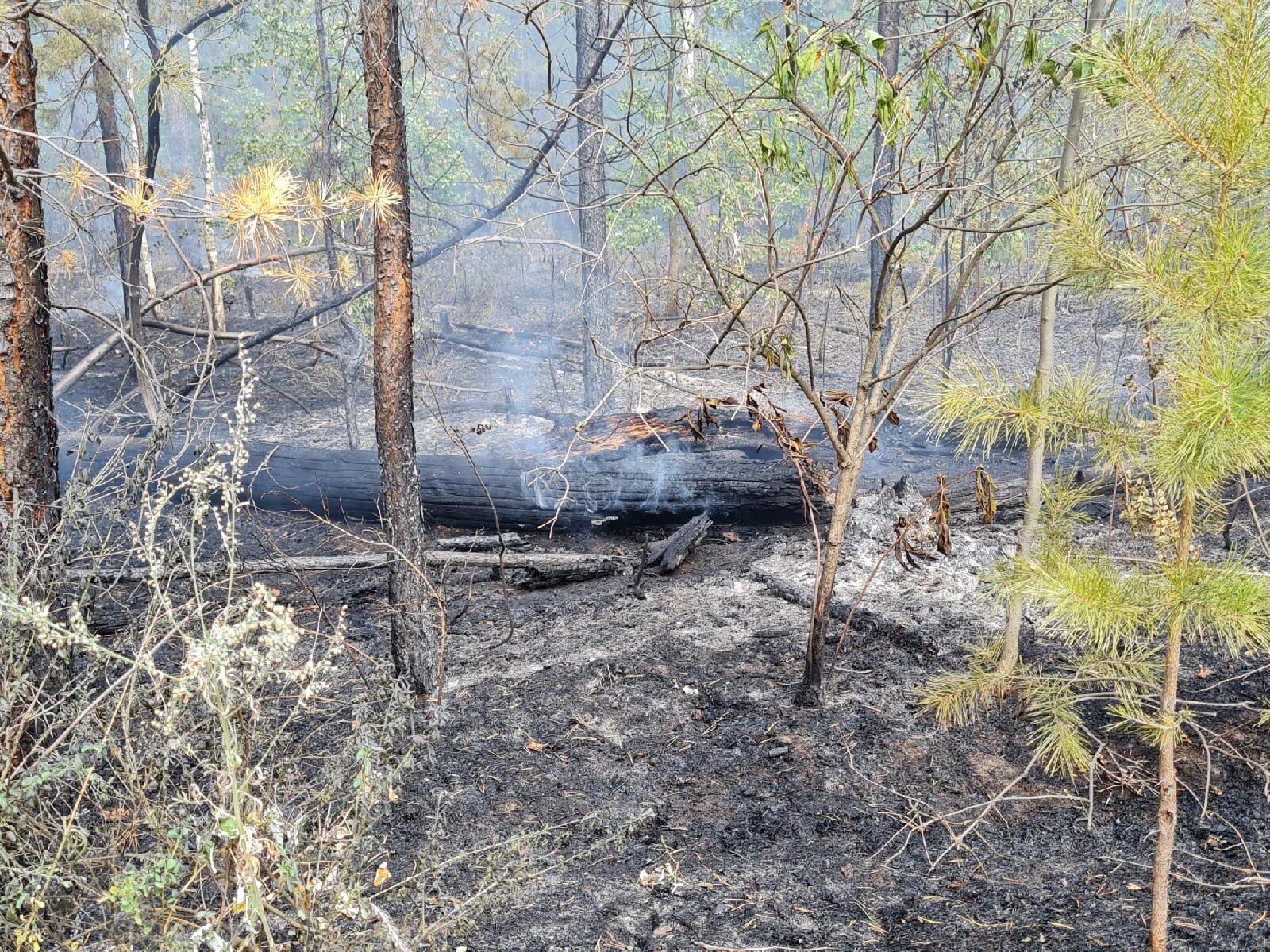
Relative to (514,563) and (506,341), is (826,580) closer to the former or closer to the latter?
(514,563)

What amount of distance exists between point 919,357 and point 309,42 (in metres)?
15.7

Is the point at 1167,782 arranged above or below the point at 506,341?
below

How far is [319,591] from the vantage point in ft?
23.9

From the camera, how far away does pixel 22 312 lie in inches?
157

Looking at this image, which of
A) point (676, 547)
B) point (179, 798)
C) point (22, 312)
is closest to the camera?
point (179, 798)

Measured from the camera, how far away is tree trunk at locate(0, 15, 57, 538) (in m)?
3.86

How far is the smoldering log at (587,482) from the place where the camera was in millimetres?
8102

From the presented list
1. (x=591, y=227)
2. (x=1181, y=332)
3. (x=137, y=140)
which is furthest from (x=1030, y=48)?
(x=591, y=227)

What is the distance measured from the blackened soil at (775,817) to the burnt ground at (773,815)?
1cm

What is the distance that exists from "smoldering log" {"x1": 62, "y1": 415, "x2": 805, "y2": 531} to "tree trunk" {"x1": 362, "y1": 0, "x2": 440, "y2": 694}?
2428mm

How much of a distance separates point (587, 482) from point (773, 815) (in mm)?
4270

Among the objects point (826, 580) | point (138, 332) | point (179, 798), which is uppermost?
point (138, 332)

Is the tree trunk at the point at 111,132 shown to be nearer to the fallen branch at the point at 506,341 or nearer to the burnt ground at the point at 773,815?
the fallen branch at the point at 506,341

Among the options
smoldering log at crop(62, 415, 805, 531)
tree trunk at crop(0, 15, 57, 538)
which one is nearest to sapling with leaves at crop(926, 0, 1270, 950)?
tree trunk at crop(0, 15, 57, 538)
